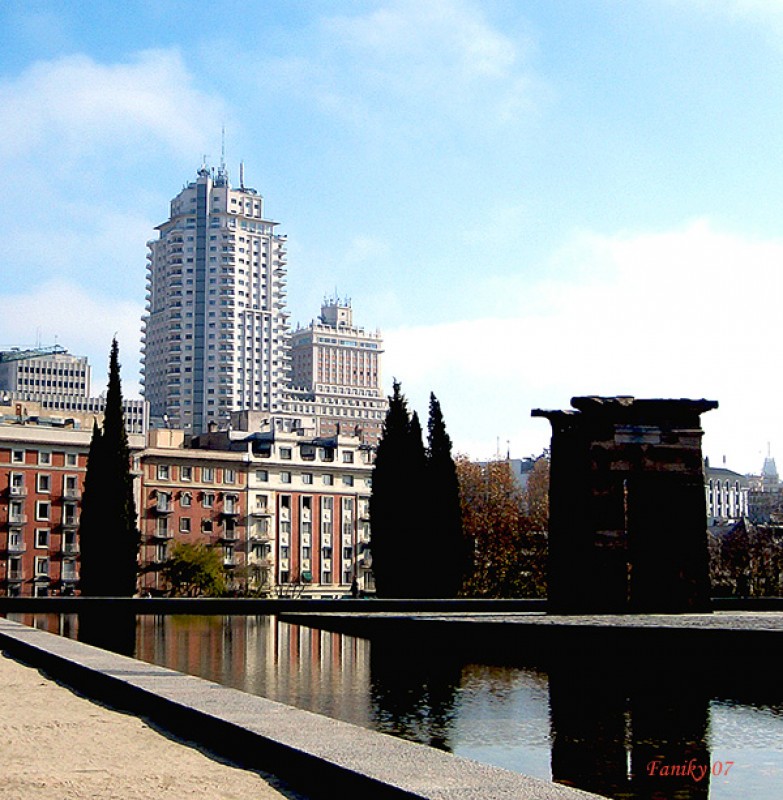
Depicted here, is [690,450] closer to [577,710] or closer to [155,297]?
[577,710]

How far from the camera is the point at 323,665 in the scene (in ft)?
50.3

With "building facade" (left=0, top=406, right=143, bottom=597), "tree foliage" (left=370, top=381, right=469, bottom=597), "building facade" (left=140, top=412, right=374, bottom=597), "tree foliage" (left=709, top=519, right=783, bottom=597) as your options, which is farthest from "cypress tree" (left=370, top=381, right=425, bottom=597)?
"building facade" (left=0, top=406, right=143, bottom=597)

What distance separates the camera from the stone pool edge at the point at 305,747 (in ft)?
18.4

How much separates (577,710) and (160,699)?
3694mm

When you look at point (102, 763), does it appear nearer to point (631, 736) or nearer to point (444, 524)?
point (631, 736)

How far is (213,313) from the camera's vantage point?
187125mm

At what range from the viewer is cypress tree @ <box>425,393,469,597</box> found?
1886 inches

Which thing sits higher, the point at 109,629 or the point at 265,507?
the point at 265,507

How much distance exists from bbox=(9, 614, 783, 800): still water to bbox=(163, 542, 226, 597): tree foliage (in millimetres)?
51331

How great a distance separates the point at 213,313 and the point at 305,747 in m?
183

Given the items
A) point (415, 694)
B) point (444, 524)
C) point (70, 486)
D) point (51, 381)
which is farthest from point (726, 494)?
point (415, 694)

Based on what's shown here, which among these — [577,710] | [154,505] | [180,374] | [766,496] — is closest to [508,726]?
[577,710]

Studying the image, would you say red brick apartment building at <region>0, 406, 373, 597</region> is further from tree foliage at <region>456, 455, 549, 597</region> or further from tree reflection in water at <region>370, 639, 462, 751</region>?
tree reflection in water at <region>370, 639, 462, 751</region>

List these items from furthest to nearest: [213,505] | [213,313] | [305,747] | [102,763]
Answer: [213,313]
[213,505]
[102,763]
[305,747]
